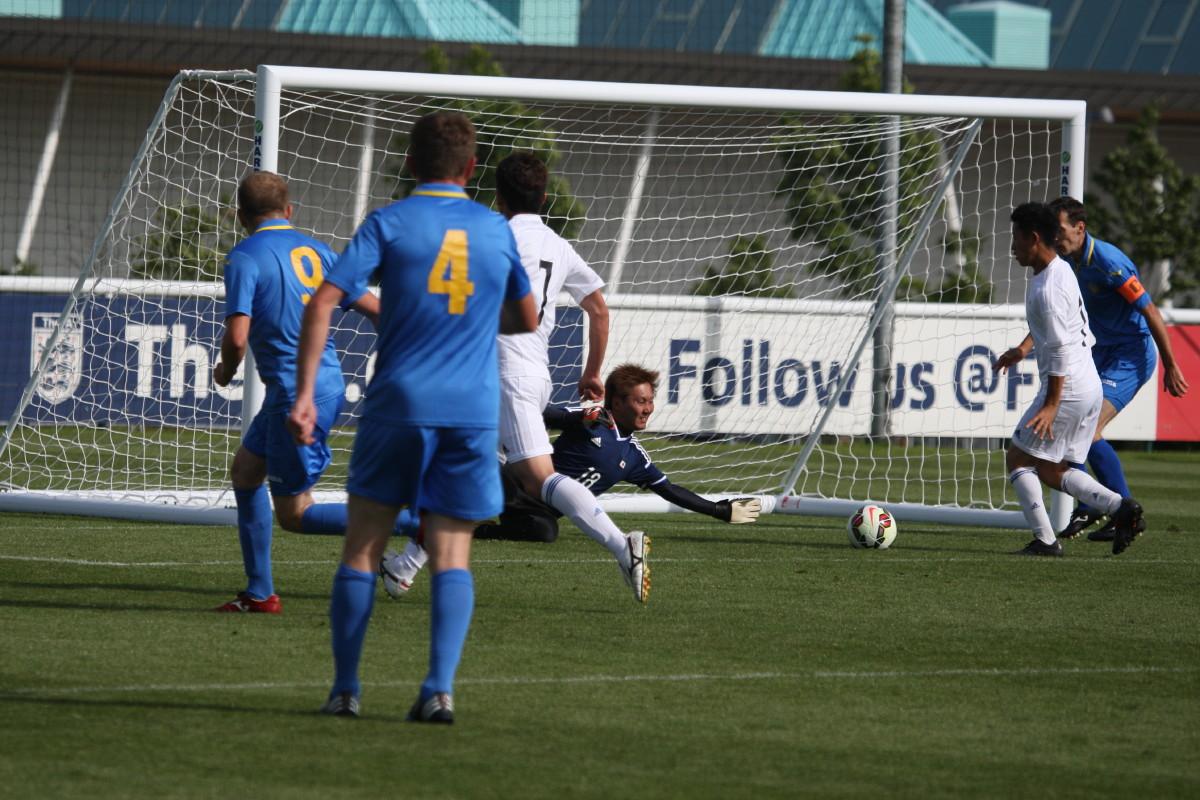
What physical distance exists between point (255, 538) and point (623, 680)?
1902 millimetres

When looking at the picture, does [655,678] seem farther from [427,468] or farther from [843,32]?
[843,32]

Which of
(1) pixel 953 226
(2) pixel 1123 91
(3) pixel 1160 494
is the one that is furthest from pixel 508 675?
(2) pixel 1123 91

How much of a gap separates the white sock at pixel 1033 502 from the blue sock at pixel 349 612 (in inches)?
228

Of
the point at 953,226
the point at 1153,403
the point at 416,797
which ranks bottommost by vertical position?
the point at 416,797

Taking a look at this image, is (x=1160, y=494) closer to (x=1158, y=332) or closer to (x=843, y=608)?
(x=1158, y=332)

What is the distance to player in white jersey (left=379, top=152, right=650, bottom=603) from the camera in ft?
23.8

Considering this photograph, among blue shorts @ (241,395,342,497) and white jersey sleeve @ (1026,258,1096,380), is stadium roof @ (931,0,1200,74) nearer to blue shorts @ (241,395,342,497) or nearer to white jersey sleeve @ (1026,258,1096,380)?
white jersey sleeve @ (1026,258,1096,380)

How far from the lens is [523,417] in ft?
24.2

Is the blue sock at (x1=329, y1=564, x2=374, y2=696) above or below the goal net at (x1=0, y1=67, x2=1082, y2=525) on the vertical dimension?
below

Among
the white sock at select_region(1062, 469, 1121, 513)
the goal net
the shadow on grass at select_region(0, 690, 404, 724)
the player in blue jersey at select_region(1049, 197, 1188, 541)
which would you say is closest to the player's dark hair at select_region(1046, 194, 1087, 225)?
the player in blue jersey at select_region(1049, 197, 1188, 541)

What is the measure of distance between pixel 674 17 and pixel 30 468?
57.3 ft

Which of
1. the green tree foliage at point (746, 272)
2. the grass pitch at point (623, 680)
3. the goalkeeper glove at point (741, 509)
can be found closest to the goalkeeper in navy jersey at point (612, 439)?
the grass pitch at point (623, 680)

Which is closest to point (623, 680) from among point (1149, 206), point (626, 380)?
point (626, 380)

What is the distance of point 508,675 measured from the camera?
5.70 m
